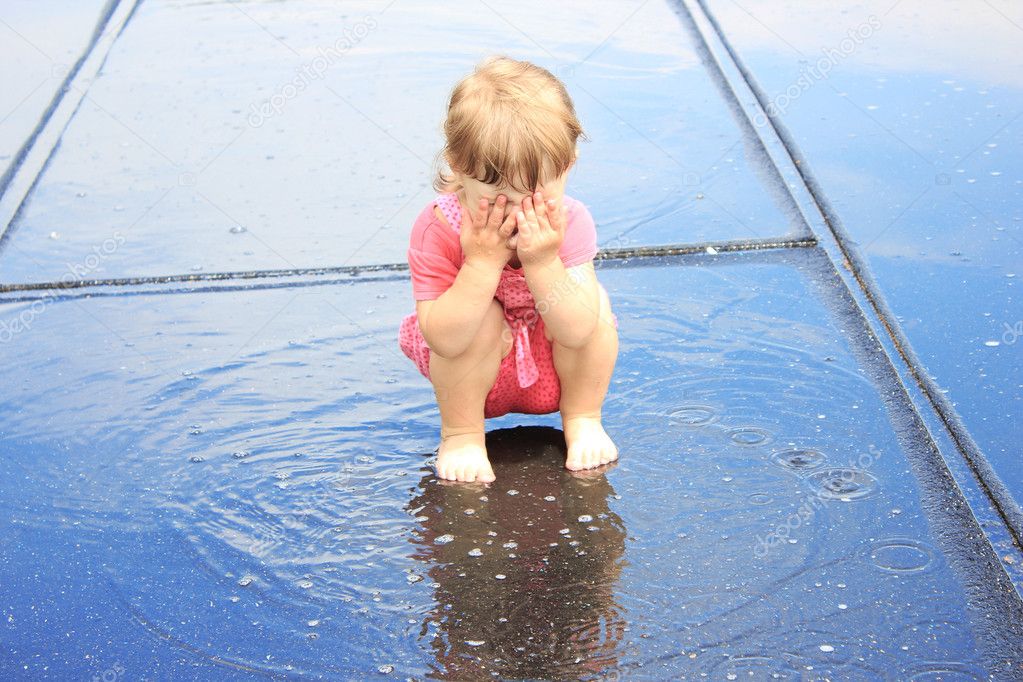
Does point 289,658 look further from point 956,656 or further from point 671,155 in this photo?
point 671,155

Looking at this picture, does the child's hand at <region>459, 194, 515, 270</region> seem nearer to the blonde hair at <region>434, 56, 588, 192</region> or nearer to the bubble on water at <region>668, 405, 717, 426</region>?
the blonde hair at <region>434, 56, 588, 192</region>

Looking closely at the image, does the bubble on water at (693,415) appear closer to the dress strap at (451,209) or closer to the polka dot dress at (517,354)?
the polka dot dress at (517,354)

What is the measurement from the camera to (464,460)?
2.47m

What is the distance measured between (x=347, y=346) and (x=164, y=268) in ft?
2.33

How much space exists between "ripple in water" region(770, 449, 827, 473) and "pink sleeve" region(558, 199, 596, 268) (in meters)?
0.53

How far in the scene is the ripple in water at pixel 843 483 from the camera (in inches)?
92.0

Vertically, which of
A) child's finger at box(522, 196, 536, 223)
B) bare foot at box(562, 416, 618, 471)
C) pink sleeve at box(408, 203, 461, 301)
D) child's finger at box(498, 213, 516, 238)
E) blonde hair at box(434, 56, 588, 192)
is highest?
blonde hair at box(434, 56, 588, 192)

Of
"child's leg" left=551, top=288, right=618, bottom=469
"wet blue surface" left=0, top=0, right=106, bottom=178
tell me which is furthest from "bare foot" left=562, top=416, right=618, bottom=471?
"wet blue surface" left=0, top=0, right=106, bottom=178

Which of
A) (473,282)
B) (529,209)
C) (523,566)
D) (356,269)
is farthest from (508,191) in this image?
(356,269)

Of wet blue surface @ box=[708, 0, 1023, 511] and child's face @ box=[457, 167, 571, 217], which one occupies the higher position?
child's face @ box=[457, 167, 571, 217]

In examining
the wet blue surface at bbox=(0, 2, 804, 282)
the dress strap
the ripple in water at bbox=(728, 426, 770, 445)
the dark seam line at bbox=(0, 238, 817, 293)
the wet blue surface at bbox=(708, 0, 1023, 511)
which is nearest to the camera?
the dress strap

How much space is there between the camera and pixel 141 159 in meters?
4.17

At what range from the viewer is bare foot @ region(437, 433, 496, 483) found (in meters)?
2.46

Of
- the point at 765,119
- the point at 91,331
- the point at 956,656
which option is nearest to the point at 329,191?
the point at 91,331
